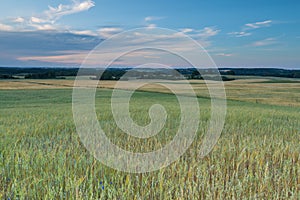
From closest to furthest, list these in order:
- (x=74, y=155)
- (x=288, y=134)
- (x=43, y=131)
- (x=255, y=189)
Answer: (x=255, y=189), (x=74, y=155), (x=43, y=131), (x=288, y=134)

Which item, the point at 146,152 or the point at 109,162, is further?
the point at 146,152

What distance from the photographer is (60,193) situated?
2814 mm

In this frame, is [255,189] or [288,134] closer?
[255,189]

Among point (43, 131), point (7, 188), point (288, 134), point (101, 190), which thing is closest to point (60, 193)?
point (101, 190)

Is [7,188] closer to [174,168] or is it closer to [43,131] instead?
[174,168]

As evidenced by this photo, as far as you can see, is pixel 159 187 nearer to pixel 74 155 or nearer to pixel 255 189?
pixel 255 189

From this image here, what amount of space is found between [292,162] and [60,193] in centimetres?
333

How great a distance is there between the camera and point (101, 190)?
309 centimetres

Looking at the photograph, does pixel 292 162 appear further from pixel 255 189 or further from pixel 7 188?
pixel 7 188

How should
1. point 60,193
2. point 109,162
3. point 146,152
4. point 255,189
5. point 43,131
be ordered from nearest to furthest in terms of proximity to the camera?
point 60,193
point 255,189
point 109,162
point 146,152
point 43,131

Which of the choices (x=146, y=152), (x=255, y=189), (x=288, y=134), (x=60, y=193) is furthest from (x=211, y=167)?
(x=288, y=134)

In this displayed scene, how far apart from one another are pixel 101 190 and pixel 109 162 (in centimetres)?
88

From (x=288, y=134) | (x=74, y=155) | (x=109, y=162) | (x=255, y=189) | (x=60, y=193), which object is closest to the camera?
(x=60, y=193)

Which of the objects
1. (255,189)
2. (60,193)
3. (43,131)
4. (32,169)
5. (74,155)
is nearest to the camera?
(60,193)
